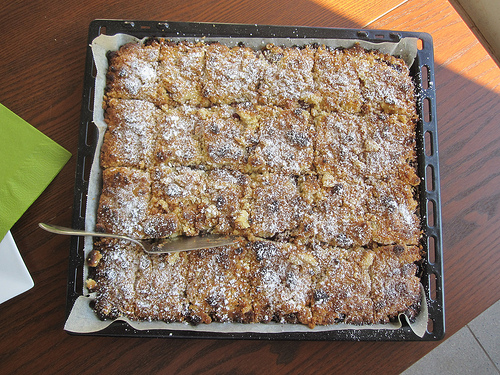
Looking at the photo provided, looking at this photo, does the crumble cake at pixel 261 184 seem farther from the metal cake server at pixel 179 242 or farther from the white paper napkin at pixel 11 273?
the white paper napkin at pixel 11 273

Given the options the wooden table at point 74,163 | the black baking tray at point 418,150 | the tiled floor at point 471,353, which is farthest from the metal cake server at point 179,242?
the tiled floor at point 471,353

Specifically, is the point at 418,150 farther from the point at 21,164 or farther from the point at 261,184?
the point at 21,164

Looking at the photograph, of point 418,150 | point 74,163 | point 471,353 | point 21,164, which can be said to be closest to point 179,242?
point 74,163

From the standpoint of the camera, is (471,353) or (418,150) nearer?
(418,150)

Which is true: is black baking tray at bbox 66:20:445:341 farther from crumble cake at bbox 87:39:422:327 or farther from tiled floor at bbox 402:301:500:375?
tiled floor at bbox 402:301:500:375

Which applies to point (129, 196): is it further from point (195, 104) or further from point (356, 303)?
point (356, 303)

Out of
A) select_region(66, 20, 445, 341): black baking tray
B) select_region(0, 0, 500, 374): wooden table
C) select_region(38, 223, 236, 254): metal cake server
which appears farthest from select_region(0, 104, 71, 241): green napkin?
select_region(38, 223, 236, 254): metal cake server
